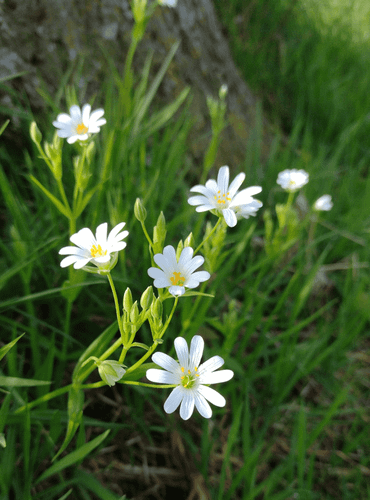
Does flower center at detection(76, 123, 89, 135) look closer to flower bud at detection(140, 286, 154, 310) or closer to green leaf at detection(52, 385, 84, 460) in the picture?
flower bud at detection(140, 286, 154, 310)

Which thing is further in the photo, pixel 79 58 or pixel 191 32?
pixel 191 32

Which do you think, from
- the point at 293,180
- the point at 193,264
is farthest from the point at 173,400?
the point at 293,180

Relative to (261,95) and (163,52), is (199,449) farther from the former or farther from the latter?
(261,95)

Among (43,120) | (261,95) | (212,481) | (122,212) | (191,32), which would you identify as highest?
(261,95)

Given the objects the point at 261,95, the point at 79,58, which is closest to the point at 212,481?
the point at 79,58

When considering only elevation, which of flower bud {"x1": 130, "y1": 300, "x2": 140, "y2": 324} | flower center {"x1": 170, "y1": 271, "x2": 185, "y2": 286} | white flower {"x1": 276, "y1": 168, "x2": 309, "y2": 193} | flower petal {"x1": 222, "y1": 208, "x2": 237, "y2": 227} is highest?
white flower {"x1": 276, "y1": 168, "x2": 309, "y2": 193}

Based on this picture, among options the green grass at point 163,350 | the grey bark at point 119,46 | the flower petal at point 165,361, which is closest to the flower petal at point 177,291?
the flower petal at point 165,361

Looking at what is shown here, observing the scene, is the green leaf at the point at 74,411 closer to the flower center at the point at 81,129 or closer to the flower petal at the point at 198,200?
the flower petal at the point at 198,200

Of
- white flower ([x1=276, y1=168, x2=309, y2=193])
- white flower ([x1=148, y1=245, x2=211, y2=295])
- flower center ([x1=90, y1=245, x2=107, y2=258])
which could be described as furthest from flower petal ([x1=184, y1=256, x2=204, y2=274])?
white flower ([x1=276, y1=168, x2=309, y2=193])
